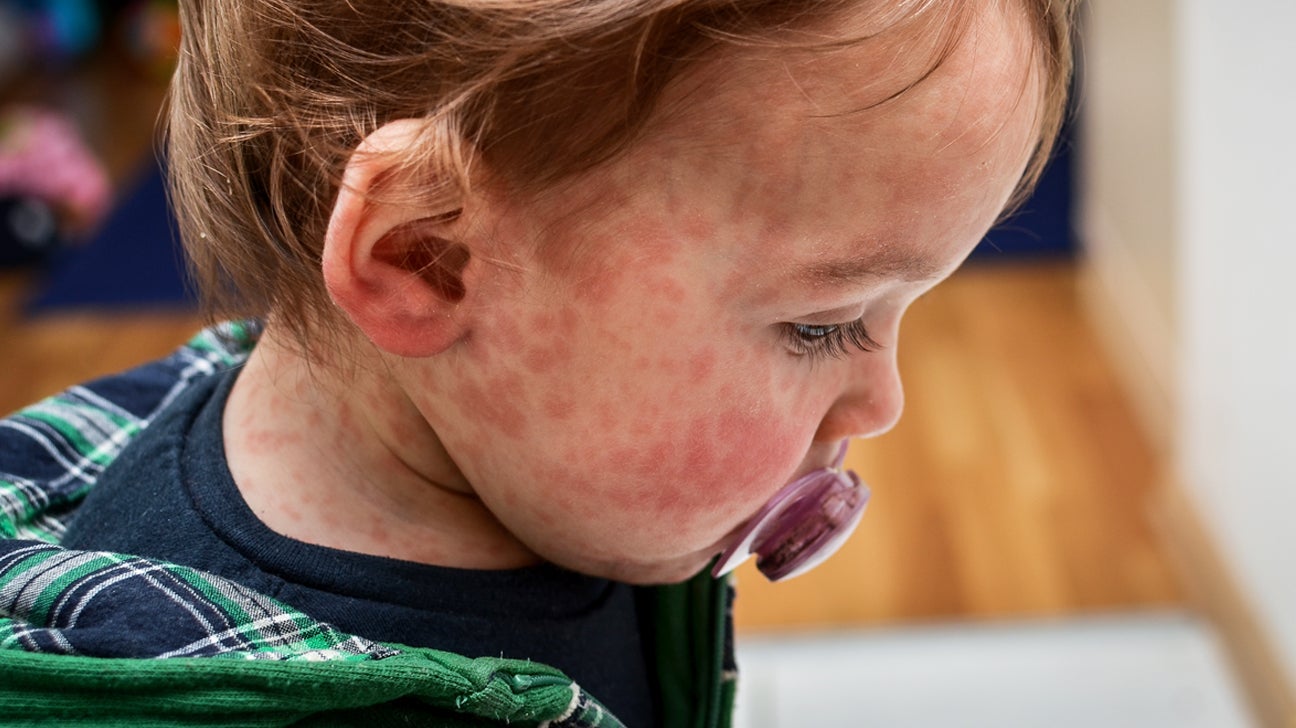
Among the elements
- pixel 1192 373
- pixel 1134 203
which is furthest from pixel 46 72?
pixel 1192 373

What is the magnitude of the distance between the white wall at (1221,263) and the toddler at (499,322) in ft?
3.30

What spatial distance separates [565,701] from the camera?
0.56 m

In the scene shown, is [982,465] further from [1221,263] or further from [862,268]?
[862,268]

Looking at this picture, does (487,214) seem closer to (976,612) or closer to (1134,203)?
(976,612)

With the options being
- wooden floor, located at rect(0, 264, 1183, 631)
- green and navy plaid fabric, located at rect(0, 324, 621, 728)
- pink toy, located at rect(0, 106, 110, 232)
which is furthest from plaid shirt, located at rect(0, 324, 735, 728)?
pink toy, located at rect(0, 106, 110, 232)

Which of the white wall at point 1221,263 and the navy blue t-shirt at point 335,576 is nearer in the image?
the navy blue t-shirt at point 335,576

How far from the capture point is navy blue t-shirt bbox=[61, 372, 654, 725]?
56 cm

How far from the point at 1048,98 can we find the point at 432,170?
0.26 metres

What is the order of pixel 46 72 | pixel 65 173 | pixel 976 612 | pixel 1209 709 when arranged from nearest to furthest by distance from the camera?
pixel 1209 709 < pixel 976 612 < pixel 65 173 < pixel 46 72

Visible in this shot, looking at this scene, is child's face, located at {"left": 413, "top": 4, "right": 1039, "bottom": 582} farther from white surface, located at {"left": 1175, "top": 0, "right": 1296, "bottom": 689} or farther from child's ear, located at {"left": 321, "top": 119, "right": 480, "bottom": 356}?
white surface, located at {"left": 1175, "top": 0, "right": 1296, "bottom": 689}

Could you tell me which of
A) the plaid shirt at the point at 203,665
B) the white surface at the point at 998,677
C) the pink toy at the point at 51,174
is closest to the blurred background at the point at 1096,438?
the white surface at the point at 998,677

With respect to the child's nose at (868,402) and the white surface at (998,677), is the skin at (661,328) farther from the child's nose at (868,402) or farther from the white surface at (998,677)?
the white surface at (998,677)

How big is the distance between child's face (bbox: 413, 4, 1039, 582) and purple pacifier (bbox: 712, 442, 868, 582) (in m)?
0.03

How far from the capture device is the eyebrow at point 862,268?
54cm
